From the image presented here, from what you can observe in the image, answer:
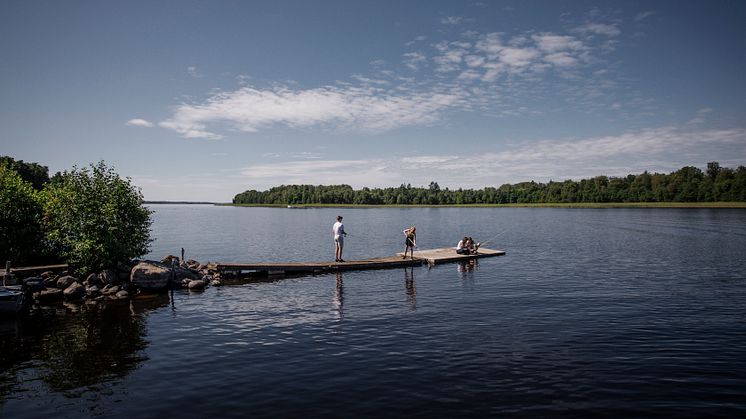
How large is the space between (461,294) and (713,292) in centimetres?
1484

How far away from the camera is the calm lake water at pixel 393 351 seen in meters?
12.0

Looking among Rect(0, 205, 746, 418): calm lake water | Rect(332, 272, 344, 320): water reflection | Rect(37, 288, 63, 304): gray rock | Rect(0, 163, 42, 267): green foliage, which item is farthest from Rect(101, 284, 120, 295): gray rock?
Rect(332, 272, 344, 320): water reflection

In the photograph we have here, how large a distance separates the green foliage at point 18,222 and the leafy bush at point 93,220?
737 millimetres

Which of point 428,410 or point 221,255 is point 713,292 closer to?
point 428,410

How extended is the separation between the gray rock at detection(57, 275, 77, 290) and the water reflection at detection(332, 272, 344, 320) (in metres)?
16.1

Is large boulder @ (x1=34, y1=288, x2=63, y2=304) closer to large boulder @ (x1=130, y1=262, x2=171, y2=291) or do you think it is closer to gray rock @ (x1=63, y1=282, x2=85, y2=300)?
gray rock @ (x1=63, y1=282, x2=85, y2=300)

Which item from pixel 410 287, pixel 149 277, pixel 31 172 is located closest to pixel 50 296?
pixel 149 277

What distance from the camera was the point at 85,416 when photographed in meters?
11.5

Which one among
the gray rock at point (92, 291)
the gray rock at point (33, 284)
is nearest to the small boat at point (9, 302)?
the gray rock at point (33, 284)

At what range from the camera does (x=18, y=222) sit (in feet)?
97.8

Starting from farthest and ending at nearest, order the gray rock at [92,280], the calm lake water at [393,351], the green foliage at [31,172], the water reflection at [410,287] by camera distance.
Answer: the green foliage at [31,172] < the gray rock at [92,280] < the water reflection at [410,287] < the calm lake water at [393,351]

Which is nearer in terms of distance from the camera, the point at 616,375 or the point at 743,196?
the point at 616,375

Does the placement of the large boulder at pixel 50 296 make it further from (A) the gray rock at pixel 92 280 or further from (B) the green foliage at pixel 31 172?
(B) the green foliage at pixel 31 172

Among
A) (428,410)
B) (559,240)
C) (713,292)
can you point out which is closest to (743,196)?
(559,240)
